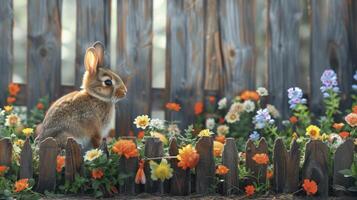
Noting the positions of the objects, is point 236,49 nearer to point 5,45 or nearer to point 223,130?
point 223,130

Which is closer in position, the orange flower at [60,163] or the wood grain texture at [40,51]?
the orange flower at [60,163]

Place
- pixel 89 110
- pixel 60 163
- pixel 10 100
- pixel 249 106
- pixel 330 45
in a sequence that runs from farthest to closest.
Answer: pixel 330 45, pixel 249 106, pixel 10 100, pixel 89 110, pixel 60 163

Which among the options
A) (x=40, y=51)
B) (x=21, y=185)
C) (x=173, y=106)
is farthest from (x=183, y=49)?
(x=21, y=185)

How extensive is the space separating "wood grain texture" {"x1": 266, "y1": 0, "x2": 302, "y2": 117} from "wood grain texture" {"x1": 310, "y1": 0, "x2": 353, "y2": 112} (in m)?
0.16

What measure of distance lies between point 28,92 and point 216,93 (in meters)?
1.64

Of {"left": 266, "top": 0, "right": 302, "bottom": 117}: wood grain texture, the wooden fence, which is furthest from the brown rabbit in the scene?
{"left": 266, "top": 0, "right": 302, "bottom": 117}: wood grain texture

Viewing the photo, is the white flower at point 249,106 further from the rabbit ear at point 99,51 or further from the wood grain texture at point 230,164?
the wood grain texture at point 230,164

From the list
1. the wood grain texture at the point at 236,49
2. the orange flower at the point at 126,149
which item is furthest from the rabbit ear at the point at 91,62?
the wood grain texture at the point at 236,49

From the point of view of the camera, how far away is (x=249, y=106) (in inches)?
308

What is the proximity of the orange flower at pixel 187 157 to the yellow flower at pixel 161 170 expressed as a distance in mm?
87

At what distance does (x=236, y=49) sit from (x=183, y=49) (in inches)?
18.8

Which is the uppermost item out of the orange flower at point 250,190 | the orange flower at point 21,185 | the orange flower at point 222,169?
the orange flower at point 222,169

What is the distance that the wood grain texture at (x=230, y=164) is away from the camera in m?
6.07

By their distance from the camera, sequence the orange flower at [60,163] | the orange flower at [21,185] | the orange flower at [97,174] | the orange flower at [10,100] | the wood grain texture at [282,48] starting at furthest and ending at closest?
the wood grain texture at [282,48], the orange flower at [10,100], the orange flower at [60,163], the orange flower at [97,174], the orange flower at [21,185]
